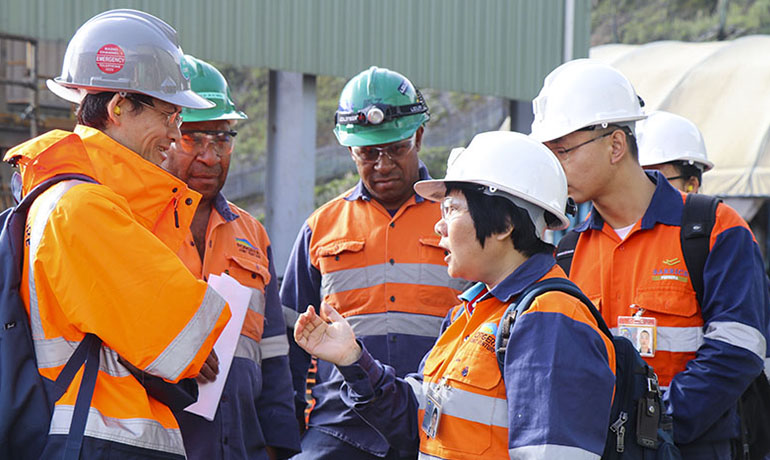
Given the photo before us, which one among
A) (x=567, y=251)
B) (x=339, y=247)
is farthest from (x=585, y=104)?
(x=339, y=247)

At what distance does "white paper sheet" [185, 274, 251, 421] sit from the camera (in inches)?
122

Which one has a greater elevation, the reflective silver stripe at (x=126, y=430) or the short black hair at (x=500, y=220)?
the short black hair at (x=500, y=220)

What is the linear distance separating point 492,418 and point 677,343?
1061 millimetres

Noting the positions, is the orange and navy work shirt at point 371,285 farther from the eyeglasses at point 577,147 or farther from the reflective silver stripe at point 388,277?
the eyeglasses at point 577,147

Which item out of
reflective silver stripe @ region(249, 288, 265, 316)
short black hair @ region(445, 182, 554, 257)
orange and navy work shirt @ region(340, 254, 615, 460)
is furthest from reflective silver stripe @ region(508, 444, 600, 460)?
reflective silver stripe @ region(249, 288, 265, 316)

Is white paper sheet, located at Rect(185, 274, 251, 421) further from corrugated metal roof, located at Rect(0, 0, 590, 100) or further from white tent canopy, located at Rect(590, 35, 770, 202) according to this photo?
white tent canopy, located at Rect(590, 35, 770, 202)

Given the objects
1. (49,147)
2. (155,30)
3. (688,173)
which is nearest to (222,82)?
(155,30)

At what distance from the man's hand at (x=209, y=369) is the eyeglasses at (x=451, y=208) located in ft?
3.18

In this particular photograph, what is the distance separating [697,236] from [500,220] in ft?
3.14

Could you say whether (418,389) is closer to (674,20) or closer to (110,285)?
(110,285)

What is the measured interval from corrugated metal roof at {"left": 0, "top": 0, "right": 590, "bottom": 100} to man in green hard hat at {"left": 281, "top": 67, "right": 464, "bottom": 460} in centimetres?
459

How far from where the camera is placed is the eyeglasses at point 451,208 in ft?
8.63

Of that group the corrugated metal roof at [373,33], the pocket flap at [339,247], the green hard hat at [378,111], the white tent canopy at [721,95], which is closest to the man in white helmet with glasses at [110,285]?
the pocket flap at [339,247]

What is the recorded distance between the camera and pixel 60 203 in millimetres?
2303
